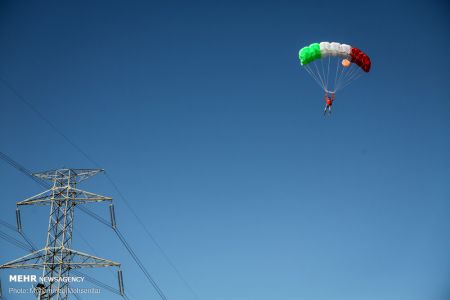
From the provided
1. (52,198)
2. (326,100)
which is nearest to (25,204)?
(52,198)

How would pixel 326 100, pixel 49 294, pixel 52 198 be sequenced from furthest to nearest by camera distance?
pixel 326 100 < pixel 52 198 < pixel 49 294

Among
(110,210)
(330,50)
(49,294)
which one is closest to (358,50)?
(330,50)

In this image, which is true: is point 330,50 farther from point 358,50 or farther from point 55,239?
point 55,239

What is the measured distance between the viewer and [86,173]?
187 ft

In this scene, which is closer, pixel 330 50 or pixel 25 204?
pixel 25 204

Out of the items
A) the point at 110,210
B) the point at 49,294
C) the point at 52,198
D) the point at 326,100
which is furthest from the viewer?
the point at 326,100

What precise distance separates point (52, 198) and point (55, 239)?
3426 mm

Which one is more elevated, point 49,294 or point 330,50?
point 330,50

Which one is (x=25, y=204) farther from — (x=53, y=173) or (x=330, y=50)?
(x=330, y=50)

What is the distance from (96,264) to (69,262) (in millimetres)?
2264

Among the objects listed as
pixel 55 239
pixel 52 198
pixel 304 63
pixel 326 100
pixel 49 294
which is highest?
pixel 304 63

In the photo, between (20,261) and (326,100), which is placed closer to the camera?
(20,261)

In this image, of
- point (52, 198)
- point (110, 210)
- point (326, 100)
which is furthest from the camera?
point (326, 100)

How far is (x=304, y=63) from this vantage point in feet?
242
